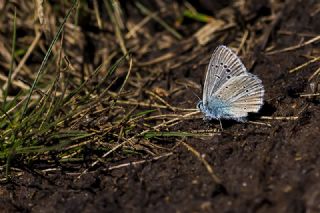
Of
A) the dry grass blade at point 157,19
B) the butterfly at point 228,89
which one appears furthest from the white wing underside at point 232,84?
the dry grass blade at point 157,19

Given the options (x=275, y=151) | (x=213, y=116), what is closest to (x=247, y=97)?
(x=213, y=116)

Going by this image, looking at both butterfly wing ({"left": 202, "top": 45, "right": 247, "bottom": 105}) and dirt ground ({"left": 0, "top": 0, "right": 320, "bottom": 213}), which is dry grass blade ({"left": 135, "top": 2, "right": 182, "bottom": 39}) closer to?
dirt ground ({"left": 0, "top": 0, "right": 320, "bottom": 213})

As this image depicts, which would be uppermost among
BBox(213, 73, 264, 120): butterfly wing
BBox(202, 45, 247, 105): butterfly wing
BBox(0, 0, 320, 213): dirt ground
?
BBox(202, 45, 247, 105): butterfly wing

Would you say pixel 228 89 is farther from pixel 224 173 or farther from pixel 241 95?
pixel 224 173

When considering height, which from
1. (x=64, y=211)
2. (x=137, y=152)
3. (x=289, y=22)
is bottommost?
(x=64, y=211)

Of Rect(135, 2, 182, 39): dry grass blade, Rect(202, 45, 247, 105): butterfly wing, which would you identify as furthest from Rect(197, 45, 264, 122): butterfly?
Rect(135, 2, 182, 39): dry grass blade

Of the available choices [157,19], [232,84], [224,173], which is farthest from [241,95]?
[157,19]

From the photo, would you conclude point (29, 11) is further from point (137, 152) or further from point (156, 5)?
point (137, 152)

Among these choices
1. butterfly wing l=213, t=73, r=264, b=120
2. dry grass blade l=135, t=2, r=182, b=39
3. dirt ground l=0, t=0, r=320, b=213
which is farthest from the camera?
dry grass blade l=135, t=2, r=182, b=39

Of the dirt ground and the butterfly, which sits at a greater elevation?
the butterfly
